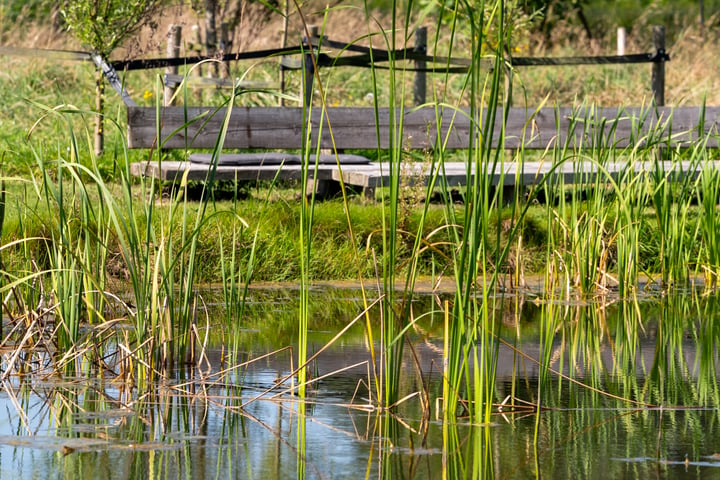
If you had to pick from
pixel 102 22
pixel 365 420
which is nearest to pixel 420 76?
pixel 102 22

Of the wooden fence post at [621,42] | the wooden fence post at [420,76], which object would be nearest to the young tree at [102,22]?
the wooden fence post at [420,76]

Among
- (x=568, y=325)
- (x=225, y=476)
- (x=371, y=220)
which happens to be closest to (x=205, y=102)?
(x=371, y=220)

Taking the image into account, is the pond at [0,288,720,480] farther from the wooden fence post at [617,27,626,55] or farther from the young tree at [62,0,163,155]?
the wooden fence post at [617,27,626,55]

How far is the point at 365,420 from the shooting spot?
303 centimetres

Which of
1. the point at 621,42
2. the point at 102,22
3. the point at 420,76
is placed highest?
the point at 621,42

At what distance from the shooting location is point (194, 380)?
11.1ft

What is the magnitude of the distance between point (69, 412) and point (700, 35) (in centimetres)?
1810

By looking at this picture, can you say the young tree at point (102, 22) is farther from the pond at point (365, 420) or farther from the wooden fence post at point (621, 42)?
the wooden fence post at point (621, 42)

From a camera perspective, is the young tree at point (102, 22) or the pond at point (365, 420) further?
the young tree at point (102, 22)

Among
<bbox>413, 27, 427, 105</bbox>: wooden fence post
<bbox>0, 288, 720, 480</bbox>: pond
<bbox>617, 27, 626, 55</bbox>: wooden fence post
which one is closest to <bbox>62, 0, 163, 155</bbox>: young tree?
<bbox>413, 27, 427, 105</bbox>: wooden fence post

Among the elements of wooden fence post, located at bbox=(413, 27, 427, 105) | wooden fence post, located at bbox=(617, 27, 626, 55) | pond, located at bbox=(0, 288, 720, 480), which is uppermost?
wooden fence post, located at bbox=(617, 27, 626, 55)

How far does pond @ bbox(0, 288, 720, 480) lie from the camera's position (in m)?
2.59

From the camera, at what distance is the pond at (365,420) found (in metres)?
2.59

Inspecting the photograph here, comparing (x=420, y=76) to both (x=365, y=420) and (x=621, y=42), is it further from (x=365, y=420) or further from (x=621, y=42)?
(x=365, y=420)
